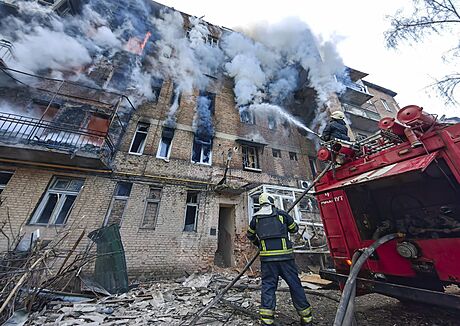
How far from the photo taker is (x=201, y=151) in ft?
30.6

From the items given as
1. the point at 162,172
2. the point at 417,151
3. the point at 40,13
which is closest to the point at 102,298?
the point at 162,172

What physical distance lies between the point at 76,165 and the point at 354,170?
8756 millimetres

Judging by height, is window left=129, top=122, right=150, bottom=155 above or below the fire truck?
above

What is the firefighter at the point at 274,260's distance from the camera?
8.80 feet

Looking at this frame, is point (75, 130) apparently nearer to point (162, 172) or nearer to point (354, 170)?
point (162, 172)

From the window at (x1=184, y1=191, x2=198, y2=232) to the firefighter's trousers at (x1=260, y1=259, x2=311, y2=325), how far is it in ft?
16.6

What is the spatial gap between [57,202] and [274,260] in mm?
7717

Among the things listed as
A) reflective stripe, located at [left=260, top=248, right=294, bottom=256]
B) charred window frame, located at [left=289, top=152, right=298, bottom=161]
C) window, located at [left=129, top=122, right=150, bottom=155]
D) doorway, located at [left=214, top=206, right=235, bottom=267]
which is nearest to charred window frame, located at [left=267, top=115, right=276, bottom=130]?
charred window frame, located at [left=289, top=152, right=298, bottom=161]

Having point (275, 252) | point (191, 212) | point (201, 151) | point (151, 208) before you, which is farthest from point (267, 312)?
point (201, 151)

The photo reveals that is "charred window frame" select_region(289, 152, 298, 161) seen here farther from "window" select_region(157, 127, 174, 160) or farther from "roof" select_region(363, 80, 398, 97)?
"roof" select_region(363, 80, 398, 97)

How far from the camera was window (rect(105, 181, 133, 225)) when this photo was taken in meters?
6.63

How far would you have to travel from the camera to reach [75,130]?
23.0ft

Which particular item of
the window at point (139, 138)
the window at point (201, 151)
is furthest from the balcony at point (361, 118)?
the window at point (139, 138)

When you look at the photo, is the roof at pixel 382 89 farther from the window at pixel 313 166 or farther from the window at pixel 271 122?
the window at pixel 271 122
